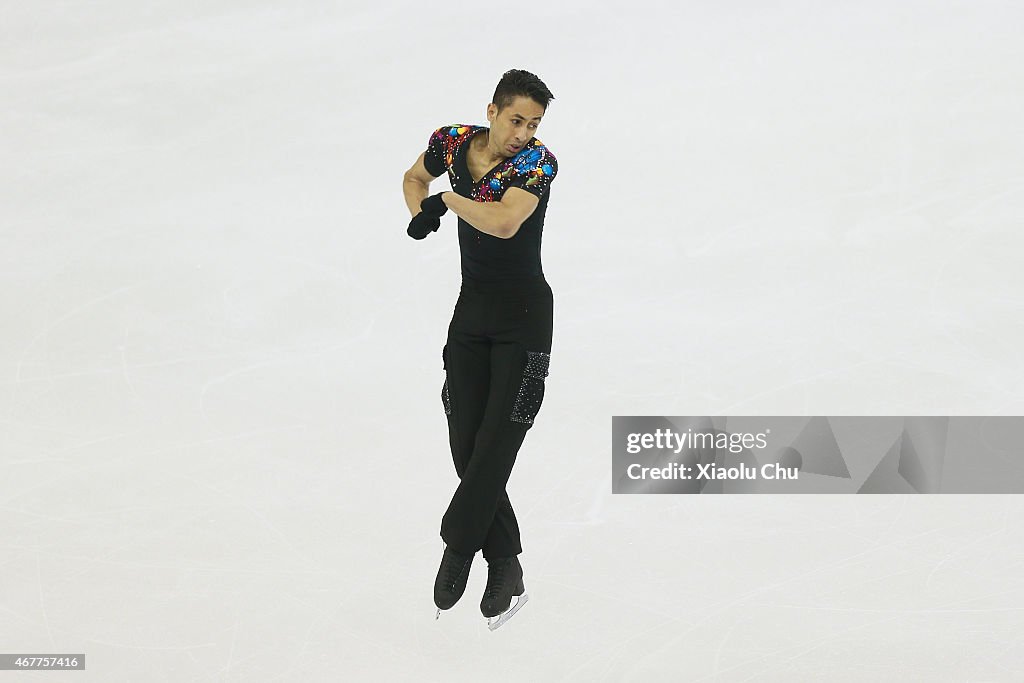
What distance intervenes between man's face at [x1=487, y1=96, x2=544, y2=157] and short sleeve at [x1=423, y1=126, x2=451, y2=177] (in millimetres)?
340

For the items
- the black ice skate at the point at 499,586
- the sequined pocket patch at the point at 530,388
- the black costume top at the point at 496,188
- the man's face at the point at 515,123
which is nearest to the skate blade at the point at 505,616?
the black ice skate at the point at 499,586

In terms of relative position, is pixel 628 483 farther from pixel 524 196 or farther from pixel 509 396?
pixel 524 196

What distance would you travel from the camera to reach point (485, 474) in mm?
4652

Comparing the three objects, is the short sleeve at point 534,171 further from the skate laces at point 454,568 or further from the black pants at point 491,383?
the skate laces at point 454,568

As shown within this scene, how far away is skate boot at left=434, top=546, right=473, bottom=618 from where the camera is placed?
15.4 ft

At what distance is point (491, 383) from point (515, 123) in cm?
100

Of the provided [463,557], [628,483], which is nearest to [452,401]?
[463,557]

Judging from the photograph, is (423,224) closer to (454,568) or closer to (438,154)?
(438,154)

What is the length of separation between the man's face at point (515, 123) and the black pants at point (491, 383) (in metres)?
0.53

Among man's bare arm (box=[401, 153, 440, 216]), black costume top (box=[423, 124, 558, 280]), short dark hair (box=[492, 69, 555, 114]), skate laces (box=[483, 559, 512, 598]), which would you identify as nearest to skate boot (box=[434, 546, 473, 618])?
skate laces (box=[483, 559, 512, 598])

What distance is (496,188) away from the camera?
453cm

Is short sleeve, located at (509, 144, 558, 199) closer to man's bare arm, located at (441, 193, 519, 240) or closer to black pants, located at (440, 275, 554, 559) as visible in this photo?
man's bare arm, located at (441, 193, 519, 240)

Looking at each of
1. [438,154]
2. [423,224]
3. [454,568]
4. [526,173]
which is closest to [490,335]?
[423,224]

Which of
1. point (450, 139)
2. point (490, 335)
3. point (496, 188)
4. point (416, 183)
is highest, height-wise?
point (450, 139)
